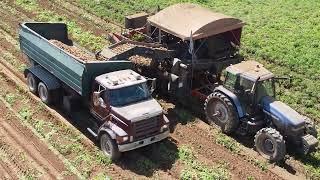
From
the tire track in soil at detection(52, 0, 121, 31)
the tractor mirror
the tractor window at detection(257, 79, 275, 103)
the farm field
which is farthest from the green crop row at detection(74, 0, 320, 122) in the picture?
the tractor mirror

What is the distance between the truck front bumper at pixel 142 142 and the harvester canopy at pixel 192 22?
4095mm

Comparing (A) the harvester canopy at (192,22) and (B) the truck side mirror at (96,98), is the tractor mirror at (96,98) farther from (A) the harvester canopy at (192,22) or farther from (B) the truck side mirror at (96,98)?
(A) the harvester canopy at (192,22)

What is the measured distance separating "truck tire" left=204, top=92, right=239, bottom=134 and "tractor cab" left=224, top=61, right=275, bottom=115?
0.41 metres

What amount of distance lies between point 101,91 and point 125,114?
1.28 metres

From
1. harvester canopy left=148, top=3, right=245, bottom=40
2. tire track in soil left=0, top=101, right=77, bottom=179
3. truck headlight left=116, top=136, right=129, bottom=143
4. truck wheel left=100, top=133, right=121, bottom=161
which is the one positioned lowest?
tire track in soil left=0, top=101, right=77, bottom=179

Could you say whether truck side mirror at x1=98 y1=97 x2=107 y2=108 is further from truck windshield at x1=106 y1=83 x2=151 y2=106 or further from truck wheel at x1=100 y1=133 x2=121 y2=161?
truck wheel at x1=100 y1=133 x2=121 y2=161

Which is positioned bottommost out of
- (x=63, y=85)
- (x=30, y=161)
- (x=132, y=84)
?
(x=30, y=161)

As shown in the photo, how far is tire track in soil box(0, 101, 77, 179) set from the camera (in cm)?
1470

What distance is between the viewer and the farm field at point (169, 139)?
14.8 meters

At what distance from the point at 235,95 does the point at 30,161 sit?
6.97 metres

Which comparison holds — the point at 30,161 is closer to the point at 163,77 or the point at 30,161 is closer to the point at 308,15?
the point at 163,77

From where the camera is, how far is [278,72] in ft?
68.1

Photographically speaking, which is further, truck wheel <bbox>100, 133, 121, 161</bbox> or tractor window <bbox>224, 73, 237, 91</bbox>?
tractor window <bbox>224, 73, 237, 91</bbox>

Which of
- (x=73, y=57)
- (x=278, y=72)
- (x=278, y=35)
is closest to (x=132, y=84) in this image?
(x=73, y=57)
